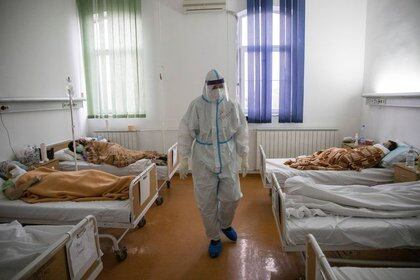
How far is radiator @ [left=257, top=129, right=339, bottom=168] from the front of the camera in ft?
14.5

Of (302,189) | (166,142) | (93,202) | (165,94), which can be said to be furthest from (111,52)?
(302,189)

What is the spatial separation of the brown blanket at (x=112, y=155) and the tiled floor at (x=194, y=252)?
27.4 inches

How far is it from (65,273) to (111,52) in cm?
371

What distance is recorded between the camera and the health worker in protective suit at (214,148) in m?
2.37

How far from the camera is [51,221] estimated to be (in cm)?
233

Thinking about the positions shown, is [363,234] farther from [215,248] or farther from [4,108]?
[4,108]

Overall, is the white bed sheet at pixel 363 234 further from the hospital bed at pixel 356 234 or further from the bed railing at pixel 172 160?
the bed railing at pixel 172 160

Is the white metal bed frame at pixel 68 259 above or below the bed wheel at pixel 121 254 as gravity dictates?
above

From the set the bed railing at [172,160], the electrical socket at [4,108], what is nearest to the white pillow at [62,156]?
the electrical socket at [4,108]

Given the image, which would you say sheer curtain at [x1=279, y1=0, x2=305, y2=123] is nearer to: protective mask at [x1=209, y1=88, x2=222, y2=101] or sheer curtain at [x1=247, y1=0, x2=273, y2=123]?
sheer curtain at [x1=247, y1=0, x2=273, y2=123]

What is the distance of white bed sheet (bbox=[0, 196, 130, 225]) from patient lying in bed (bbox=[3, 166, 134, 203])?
0.21 ft

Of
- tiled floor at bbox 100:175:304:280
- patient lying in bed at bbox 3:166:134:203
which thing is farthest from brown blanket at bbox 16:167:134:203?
tiled floor at bbox 100:175:304:280

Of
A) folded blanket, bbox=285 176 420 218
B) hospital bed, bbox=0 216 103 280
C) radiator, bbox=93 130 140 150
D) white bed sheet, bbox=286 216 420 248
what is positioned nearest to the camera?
hospital bed, bbox=0 216 103 280

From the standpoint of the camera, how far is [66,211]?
7.48 feet
